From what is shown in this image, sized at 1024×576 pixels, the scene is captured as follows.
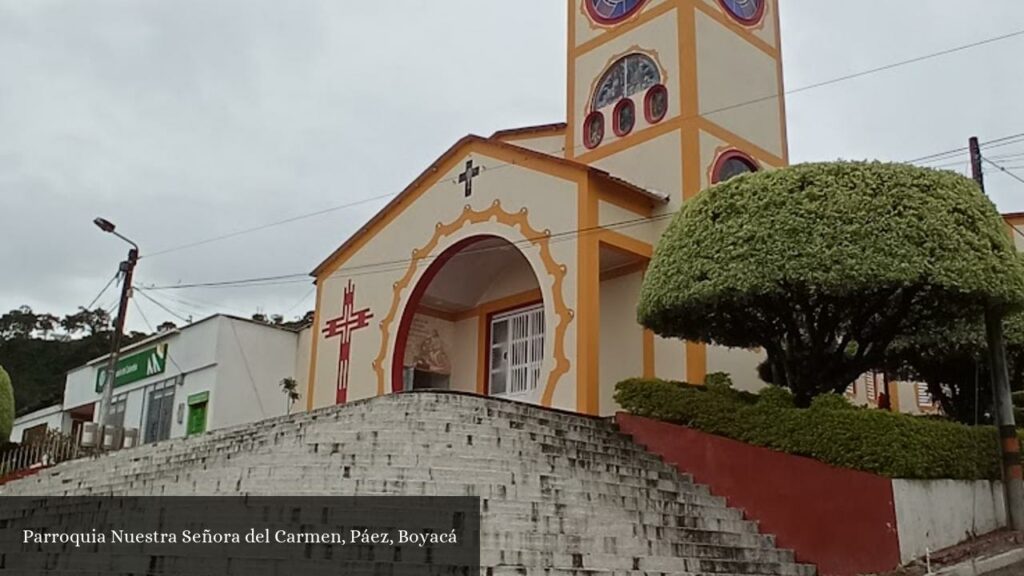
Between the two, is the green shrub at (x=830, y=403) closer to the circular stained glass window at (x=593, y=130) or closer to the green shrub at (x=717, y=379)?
the green shrub at (x=717, y=379)

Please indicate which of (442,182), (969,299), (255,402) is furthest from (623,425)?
(255,402)

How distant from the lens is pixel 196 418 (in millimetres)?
22594

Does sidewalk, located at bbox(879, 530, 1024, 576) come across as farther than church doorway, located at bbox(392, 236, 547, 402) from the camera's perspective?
No

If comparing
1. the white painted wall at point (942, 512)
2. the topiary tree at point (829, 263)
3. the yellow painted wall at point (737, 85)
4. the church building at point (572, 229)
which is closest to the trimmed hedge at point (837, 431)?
the white painted wall at point (942, 512)

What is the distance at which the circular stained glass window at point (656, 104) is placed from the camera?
16047mm

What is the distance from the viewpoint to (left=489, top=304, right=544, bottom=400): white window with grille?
55.1 feet

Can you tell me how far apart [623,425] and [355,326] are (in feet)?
24.9

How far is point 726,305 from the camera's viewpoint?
11289 mm

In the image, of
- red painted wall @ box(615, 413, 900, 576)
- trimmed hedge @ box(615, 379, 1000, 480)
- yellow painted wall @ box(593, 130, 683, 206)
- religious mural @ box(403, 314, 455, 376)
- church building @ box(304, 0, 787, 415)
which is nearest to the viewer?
red painted wall @ box(615, 413, 900, 576)

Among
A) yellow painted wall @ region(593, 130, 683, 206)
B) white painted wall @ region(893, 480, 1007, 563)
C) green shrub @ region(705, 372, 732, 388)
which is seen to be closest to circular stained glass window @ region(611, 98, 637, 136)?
yellow painted wall @ region(593, 130, 683, 206)

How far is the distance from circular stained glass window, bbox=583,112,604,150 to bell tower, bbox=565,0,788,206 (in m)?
0.02

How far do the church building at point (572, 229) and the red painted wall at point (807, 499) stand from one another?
8.85 ft

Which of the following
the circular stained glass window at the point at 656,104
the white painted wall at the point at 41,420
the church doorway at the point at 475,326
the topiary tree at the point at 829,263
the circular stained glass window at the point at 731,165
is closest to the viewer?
the topiary tree at the point at 829,263

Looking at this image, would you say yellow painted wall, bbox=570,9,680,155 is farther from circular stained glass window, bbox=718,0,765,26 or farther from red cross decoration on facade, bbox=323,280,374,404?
red cross decoration on facade, bbox=323,280,374,404
